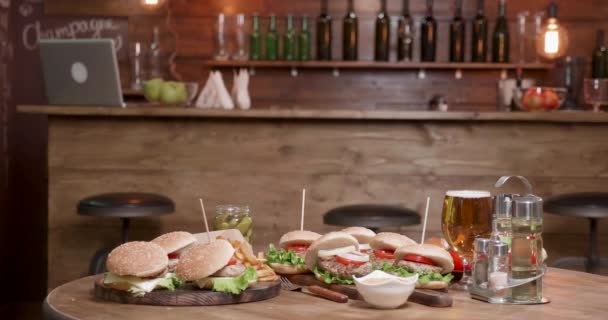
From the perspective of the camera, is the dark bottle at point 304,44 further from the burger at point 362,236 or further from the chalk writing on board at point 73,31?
the burger at point 362,236

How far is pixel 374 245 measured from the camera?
6.60ft

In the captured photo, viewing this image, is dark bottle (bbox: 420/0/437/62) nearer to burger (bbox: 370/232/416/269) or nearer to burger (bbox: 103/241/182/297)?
burger (bbox: 370/232/416/269)

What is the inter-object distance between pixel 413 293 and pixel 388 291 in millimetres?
99

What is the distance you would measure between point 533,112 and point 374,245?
6.87 ft

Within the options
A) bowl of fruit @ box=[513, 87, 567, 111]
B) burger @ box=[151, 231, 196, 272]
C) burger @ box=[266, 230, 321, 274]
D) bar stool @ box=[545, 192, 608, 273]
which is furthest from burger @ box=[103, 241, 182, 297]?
bowl of fruit @ box=[513, 87, 567, 111]

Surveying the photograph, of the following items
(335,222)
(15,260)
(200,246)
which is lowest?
(15,260)

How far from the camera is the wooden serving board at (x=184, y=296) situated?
169cm

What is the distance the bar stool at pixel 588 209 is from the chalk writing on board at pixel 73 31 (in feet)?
9.77

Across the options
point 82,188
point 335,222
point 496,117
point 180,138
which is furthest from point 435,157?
point 82,188

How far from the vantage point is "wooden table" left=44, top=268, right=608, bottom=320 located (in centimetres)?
162

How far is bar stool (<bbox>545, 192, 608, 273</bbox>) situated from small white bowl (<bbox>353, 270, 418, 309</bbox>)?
200 centimetres

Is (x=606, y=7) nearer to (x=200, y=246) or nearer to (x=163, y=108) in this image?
(x=163, y=108)

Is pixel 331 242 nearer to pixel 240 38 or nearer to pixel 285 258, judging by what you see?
pixel 285 258

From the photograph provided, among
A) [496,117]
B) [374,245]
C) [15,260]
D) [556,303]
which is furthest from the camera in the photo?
[15,260]
